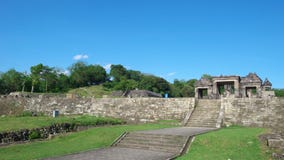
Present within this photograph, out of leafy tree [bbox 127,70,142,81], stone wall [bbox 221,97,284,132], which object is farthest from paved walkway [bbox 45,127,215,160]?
leafy tree [bbox 127,70,142,81]

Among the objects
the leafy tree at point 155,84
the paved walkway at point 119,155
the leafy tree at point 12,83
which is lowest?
the paved walkway at point 119,155

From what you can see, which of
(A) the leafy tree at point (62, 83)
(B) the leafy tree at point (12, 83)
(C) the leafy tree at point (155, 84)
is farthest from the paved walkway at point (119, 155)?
(C) the leafy tree at point (155, 84)

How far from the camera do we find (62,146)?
39.7 feet

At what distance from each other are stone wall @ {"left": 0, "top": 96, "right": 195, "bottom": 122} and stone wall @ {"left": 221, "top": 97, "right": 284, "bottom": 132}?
2860mm

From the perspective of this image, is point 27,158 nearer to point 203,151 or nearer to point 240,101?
point 203,151

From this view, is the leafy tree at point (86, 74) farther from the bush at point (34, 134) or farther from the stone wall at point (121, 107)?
the bush at point (34, 134)

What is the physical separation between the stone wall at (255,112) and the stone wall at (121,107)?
2860 millimetres

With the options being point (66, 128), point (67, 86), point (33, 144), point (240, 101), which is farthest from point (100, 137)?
point (67, 86)

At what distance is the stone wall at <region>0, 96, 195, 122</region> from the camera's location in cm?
2014

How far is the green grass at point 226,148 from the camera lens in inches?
361

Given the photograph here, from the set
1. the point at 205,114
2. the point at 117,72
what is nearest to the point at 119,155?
the point at 205,114

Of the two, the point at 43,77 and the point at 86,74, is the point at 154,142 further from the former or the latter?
the point at 86,74

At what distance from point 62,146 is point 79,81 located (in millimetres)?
64155

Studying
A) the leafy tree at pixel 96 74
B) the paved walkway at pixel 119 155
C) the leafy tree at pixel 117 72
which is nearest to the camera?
the paved walkway at pixel 119 155
